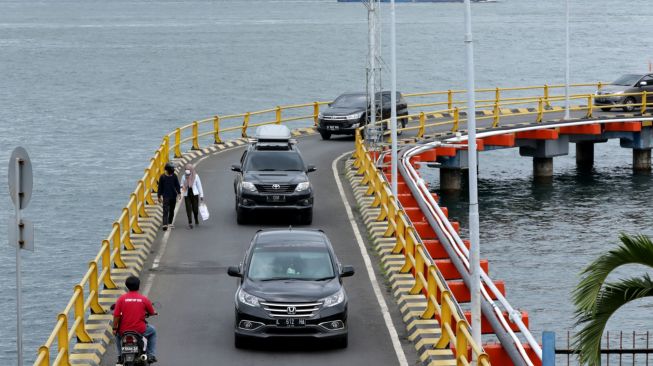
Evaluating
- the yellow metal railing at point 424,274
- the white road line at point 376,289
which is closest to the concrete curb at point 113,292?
the white road line at point 376,289

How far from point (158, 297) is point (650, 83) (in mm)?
40049

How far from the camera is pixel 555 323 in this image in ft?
116

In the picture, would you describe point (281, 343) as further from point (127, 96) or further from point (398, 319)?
point (127, 96)

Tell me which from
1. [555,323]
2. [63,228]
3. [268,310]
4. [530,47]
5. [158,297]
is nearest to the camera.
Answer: [268,310]

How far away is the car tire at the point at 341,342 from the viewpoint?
21188 mm

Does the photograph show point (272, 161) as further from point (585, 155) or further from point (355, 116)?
point (585, 155)

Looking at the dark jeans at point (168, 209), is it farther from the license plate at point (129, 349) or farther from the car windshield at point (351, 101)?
the car windshield at point (351, 101)

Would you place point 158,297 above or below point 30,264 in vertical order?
above

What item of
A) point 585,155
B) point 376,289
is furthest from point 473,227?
point 585,155

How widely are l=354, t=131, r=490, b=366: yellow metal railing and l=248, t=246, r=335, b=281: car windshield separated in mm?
1886

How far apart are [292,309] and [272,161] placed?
1383 cm

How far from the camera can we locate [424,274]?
25797 millimetres

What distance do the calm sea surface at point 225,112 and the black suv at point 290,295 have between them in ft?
46.9

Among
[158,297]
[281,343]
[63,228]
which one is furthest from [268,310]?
[63,228]
